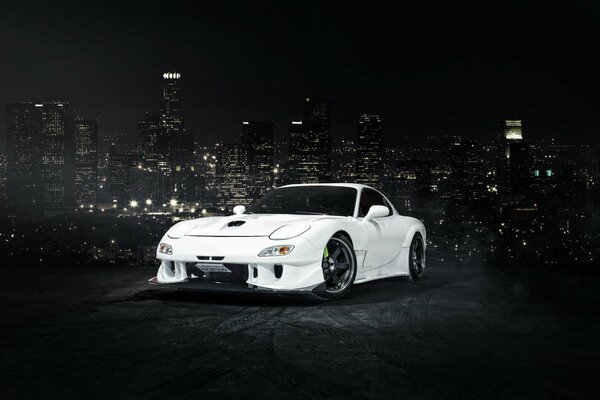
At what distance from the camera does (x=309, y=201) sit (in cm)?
909

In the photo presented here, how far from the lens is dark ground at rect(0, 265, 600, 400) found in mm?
4090

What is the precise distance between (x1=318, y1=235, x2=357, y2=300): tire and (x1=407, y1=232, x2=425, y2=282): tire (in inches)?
77.3

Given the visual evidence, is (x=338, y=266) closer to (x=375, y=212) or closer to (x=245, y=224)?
(x=375, y=212)

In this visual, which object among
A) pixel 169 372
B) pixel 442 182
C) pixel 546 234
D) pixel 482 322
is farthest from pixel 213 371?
pixel 442 182

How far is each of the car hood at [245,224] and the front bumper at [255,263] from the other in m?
0.14

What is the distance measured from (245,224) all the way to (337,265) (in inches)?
46.8

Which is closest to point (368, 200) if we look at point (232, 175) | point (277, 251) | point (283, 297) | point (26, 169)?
point (283, 297)

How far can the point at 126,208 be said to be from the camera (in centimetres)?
14562

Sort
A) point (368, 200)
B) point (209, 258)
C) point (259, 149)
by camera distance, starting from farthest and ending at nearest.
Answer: point (259, 149)
point (368, 200)
point (209, 258)

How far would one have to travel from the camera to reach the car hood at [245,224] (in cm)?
766

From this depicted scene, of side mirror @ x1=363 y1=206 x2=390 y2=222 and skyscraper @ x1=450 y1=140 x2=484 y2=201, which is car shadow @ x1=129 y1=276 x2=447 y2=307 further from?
skyscraper @ x1=450 y1=140 x2=484 y2=201

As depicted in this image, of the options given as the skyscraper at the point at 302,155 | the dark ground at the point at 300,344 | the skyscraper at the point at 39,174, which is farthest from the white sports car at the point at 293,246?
the skyscraper at the point at 39,174

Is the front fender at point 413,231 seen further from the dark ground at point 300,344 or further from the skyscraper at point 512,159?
the skyscraper at point 512,159

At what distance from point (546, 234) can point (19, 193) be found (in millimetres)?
134360
